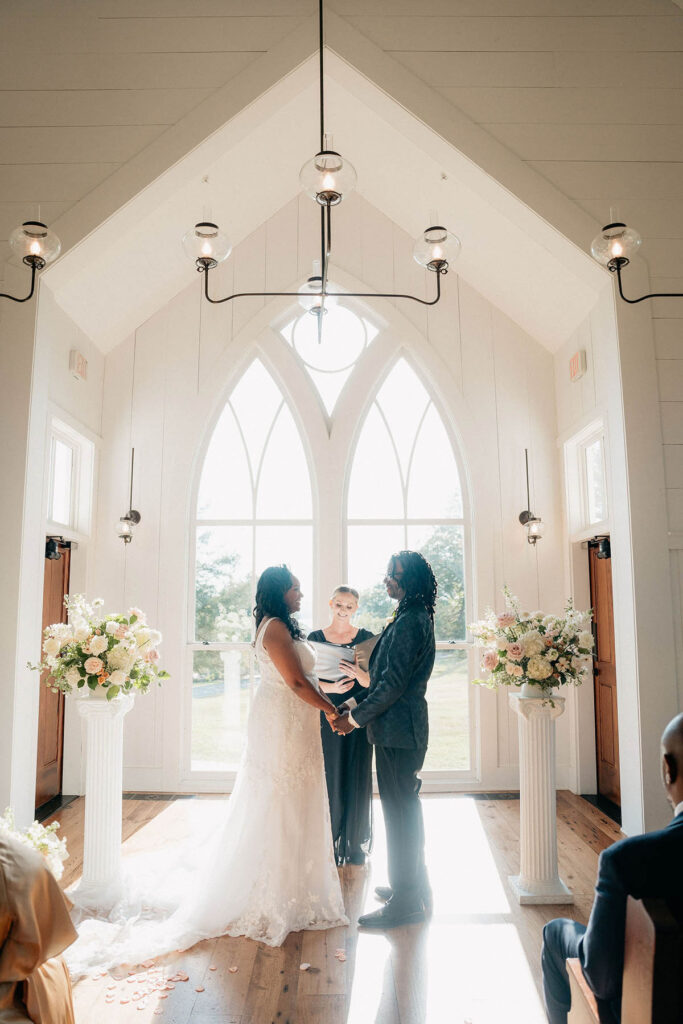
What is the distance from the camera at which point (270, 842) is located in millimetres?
2975

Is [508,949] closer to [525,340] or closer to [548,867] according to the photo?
[548,867]

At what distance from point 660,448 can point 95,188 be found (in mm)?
3431

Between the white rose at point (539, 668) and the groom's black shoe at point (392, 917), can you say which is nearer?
the groom's black shoe at point (392, 917)

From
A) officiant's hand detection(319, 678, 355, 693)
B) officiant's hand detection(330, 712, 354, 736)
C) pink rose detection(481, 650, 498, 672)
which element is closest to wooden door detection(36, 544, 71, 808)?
officiant's hand detection(319, 678, 355, 693)

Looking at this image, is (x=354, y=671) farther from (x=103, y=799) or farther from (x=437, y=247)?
(x=437, y=247)

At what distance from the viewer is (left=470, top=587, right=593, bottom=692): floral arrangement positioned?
3352 mm

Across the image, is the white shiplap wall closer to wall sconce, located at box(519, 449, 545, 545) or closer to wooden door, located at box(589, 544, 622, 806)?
wall sconce, located at box(519, 449, 545, 545)

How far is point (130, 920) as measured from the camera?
Result: 296 cm

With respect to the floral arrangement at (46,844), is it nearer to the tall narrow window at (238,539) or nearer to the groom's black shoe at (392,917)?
the groom's black shoe at (392,917)

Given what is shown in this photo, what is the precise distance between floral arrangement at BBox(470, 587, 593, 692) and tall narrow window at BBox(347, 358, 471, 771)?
2014mm

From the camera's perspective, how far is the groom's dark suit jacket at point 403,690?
305 centimetres

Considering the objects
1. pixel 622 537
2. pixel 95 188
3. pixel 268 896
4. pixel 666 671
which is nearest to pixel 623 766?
pixel 666 671

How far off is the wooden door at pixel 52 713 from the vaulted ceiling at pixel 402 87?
2064mm

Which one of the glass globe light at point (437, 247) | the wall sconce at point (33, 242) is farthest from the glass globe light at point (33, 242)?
the glass globe light at point (437, 247)
